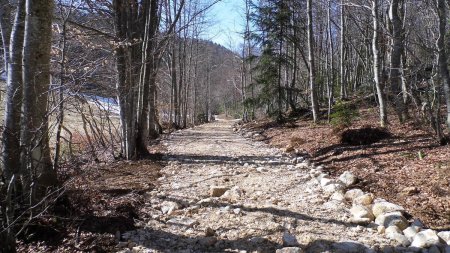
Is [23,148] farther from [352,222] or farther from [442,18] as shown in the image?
[442,18]

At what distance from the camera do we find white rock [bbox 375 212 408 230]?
15.0 feet

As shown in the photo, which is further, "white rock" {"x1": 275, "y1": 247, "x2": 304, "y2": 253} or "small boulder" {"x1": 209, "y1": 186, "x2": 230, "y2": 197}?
"small boulder" {"x1": 209, "y1": 186, "x2": 230, "y2": 197}

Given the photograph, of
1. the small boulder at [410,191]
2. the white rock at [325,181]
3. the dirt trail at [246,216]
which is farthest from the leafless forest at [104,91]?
the white rock at [325,181]

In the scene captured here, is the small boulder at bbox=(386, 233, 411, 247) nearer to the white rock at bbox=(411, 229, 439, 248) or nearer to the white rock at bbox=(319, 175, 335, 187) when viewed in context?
the white rock at bbox=(411, 229, 439, 248)

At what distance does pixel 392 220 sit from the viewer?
4.61 meters

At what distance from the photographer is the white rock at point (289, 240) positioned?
4195 millimetres

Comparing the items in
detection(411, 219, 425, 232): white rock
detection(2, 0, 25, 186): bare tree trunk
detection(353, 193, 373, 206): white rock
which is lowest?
detection(411, 219, 425, 232): white rock

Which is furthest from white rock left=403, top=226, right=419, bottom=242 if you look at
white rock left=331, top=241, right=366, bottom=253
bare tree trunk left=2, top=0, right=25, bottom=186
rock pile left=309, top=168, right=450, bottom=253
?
bare tree trunk left=2, top=0, right=25, bottom=186

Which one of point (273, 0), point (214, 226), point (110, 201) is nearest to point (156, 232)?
point (214, 226)

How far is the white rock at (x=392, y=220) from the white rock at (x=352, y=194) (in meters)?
0.94

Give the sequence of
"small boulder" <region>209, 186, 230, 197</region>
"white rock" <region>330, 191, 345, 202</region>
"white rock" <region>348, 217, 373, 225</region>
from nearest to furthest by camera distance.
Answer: "white rock" <region>348, 217, 373, 225</region> → "white rock" <region>330, 191, 345, 202</region> → "small boulder" <region>209, 186, 230, 197</region>

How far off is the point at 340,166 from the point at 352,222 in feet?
9.80

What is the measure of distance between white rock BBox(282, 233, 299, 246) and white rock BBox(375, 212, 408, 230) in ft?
4.20

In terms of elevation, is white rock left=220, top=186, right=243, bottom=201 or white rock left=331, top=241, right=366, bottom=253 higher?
white rock left=220, top=186, right=243, bottom=201
